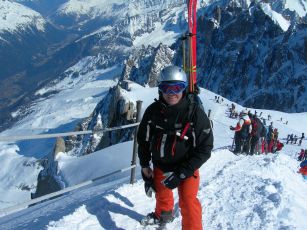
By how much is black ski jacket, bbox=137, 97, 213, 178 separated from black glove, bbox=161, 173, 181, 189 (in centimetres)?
8

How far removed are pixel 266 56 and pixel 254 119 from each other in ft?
582

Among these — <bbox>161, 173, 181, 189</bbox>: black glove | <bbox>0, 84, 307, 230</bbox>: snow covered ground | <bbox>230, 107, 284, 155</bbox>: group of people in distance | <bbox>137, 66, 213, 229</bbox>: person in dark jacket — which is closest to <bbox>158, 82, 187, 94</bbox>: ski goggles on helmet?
<bbox>137, 66, 213, 229</bbox>: person in dark jacket

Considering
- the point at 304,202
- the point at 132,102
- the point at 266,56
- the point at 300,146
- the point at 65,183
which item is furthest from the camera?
the point at 266,56

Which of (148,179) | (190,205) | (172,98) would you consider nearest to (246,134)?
(148,179)

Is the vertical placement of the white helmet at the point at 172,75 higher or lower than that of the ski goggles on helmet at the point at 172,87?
higher

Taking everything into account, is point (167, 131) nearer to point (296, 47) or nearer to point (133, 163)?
point (133, 163)

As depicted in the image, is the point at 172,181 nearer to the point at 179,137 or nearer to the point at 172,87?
the point at 179,137

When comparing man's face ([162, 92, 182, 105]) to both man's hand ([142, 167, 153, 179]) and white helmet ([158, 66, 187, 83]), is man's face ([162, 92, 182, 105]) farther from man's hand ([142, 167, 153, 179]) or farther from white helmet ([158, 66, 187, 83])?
man's hand ([142, 167, 153, 179])

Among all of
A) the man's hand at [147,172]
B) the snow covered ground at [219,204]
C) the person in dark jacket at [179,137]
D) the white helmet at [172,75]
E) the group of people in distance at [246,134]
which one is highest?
the white helmet at [172,75]

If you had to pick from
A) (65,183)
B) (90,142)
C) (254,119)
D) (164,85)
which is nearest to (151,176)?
(164,85)

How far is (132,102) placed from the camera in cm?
5438

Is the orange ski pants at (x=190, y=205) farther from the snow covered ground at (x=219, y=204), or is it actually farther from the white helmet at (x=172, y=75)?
the white helmet at (x=172, y=75)

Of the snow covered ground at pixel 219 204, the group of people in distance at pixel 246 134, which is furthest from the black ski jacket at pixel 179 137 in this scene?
the group of people in distance at pixel 246 134

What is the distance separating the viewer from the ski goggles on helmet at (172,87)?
566 cm
